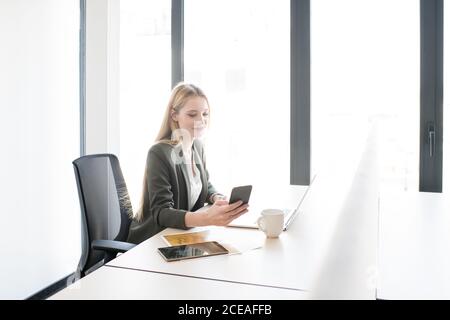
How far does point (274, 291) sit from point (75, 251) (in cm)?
239

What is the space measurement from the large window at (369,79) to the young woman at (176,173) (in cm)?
108

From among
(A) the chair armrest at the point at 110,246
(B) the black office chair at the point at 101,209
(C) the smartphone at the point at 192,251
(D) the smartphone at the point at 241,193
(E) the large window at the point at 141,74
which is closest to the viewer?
(C) the smartphone at the point at 192,251

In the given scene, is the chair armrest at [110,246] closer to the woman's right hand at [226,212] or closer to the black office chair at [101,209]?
the black office chair at [101,209]

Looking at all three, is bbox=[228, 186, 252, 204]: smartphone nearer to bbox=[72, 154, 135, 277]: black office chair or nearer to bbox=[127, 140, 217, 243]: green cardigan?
bbox=[127, 140, 217, 243]: green cardigan

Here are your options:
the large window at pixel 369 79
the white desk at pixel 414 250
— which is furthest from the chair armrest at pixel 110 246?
the large window at pixel 369 79

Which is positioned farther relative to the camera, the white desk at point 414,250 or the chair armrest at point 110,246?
the chair armrest at point 110,246

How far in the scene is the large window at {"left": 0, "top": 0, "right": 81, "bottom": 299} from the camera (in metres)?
2.37

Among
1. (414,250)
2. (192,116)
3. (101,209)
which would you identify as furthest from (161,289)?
(192,116)

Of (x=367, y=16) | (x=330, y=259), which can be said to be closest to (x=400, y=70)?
A: (x=367, y=16)

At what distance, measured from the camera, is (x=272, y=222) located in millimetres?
1476

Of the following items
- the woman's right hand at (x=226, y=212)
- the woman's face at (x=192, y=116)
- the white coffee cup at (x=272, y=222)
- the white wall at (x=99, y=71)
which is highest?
the white wall at (x=99, y=71)

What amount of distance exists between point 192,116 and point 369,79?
1.50 m

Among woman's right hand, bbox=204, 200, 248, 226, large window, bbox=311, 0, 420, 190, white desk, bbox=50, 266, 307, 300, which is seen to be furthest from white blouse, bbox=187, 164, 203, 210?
large window, bbox=311, 0, 420, 190

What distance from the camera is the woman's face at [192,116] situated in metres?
1.92
